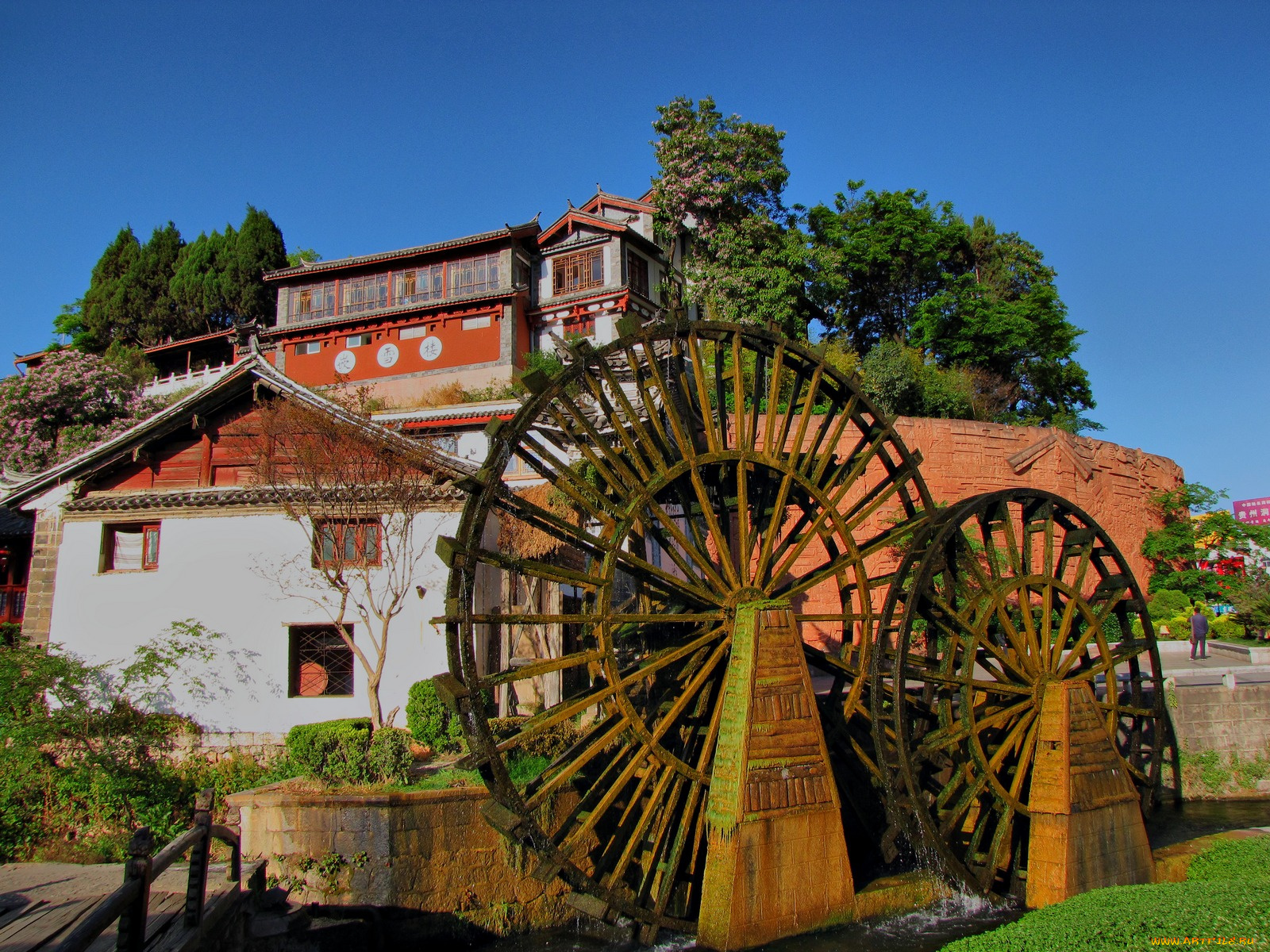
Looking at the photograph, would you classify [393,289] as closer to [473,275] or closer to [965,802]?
[473,275]

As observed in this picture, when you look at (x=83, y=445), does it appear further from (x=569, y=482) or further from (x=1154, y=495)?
(x=1154, y=495)

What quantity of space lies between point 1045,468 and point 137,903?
2201cm

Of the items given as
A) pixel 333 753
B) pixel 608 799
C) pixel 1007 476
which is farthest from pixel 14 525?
pixel 1007 476

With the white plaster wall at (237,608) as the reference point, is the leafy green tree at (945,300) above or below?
above

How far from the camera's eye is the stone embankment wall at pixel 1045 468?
2123cm

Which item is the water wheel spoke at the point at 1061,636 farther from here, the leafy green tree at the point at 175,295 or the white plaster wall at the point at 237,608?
the leafy green tree at the point at 175,295

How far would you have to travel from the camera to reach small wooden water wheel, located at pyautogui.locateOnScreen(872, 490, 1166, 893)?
852 centimetres

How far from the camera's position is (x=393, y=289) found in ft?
99.2

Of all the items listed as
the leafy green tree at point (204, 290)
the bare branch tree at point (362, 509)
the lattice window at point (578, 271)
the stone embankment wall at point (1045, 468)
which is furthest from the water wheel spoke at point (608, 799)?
the leafy green tree at point (204, 290)

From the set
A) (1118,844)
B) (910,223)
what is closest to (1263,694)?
(1118,844)

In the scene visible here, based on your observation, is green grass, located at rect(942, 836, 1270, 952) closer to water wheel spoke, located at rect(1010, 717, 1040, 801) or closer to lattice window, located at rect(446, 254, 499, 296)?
water wheel spoke, located at rect(1010, 717, 1040, 801)

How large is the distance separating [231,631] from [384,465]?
346 cm

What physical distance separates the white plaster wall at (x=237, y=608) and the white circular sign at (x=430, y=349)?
1666 centimetres

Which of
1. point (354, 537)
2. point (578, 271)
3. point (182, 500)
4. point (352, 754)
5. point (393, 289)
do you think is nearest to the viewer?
point (352, 754)
